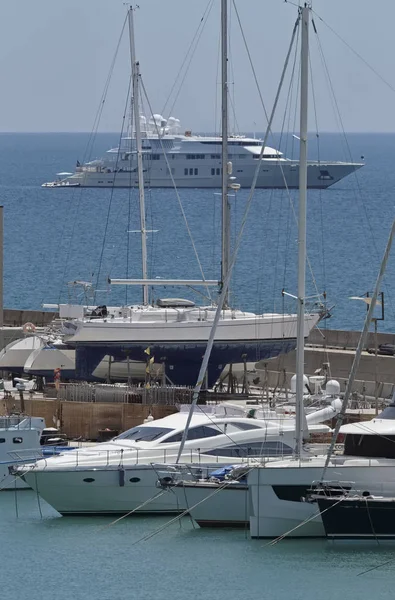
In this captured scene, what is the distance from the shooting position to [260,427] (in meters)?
29.2

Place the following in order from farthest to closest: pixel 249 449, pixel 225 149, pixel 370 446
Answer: pixel 225 149 → pixel 249 449 → pixel 370 446

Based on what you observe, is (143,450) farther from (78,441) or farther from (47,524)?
(78,441)

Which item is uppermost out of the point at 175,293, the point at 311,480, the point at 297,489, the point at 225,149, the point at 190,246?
the point at 225,149

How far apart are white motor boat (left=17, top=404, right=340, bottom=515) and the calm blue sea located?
76.9ft

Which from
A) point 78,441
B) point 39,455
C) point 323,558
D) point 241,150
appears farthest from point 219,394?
point 241,150

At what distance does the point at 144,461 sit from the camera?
28562mm

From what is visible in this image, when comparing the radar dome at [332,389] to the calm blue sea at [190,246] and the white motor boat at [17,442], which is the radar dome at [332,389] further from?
the calm blue sea at [190,246]

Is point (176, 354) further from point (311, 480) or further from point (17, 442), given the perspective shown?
point (311, 480)

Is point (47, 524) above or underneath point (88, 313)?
underneath

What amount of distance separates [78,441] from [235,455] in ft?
16.7

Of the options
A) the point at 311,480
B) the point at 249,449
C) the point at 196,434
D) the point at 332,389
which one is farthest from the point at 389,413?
the point at 332,389

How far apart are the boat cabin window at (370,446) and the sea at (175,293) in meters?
1.41

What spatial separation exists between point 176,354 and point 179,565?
37.7 feet

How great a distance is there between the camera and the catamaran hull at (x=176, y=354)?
37562 mm
